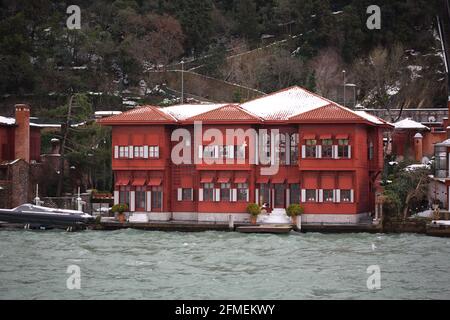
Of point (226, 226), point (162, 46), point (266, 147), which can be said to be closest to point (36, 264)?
point (226, 226)

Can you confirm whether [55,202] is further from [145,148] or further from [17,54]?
[17,54]

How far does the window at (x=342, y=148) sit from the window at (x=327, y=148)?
40 cm

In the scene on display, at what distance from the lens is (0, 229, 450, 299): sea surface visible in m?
35.8

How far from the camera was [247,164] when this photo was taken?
5909cm

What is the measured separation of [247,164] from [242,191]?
55.0 inches

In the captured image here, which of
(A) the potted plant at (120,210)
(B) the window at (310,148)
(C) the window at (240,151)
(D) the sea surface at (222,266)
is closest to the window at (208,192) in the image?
(C) the window at (240,151)

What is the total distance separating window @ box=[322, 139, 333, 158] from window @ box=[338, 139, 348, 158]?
1.32 ft

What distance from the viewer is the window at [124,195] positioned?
198 ft

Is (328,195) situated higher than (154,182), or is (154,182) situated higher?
(154,182)

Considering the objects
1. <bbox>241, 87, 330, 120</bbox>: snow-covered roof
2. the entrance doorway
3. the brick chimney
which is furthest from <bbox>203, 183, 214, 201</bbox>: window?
the brick chimney

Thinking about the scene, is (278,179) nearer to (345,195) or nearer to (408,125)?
(345,195)

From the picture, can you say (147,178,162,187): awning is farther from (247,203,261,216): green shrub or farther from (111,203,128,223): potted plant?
(247,203,261,216): green shrub

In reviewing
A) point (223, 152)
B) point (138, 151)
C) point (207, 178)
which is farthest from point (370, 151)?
point (138, 151)
